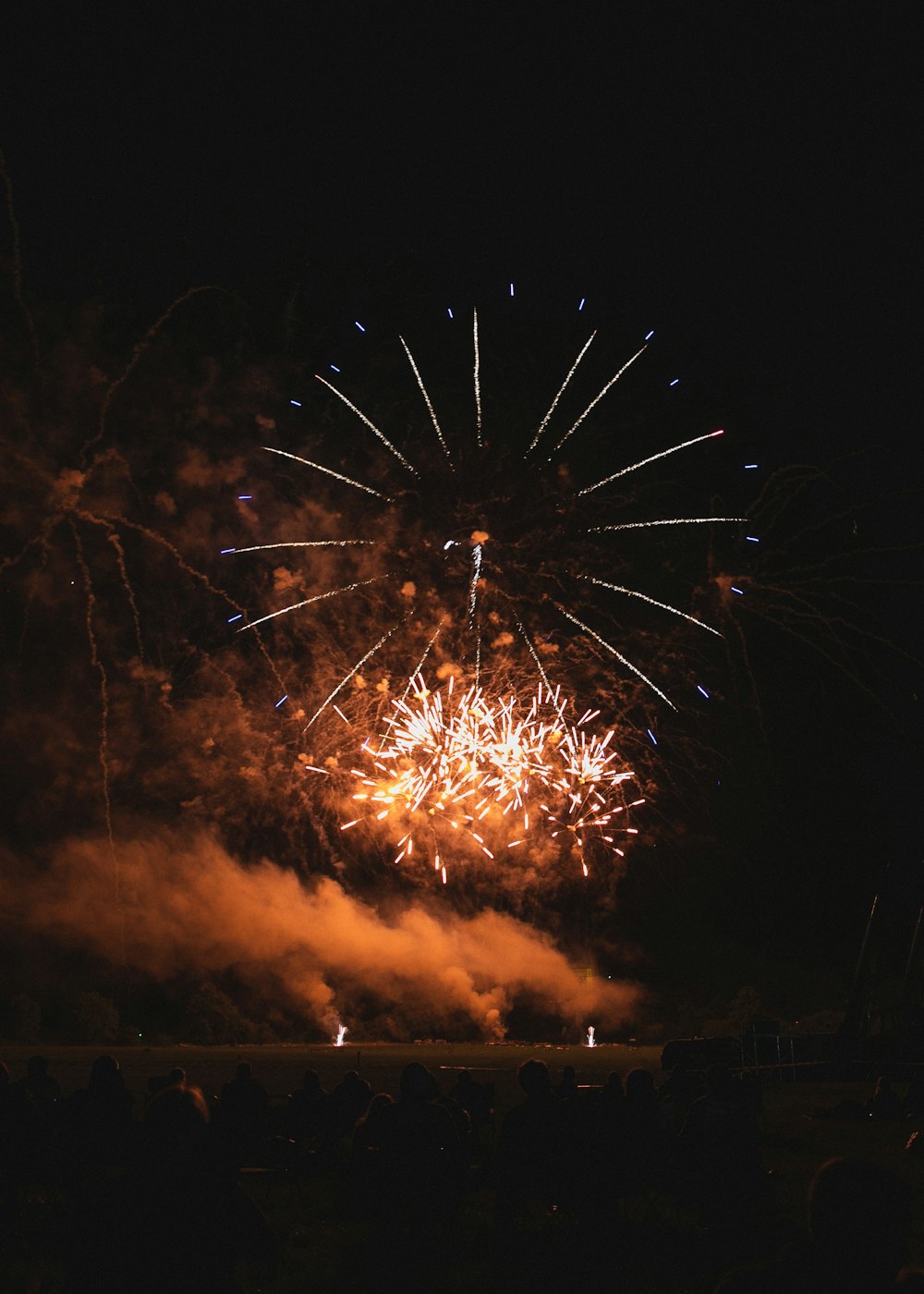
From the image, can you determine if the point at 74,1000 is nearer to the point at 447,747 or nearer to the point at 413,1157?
the point at 447,747

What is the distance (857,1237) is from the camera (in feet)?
8.59

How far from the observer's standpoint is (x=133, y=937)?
25.4 m

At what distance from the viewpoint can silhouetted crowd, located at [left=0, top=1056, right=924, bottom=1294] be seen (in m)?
2.70

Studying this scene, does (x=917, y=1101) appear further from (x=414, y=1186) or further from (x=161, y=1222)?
(x=161, y=1222)

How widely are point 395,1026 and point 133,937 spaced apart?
655 centimetres

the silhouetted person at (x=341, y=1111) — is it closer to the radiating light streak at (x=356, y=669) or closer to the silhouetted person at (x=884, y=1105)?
the silhouetted person at (x=884, y=1105)

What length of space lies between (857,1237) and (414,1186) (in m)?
4.42

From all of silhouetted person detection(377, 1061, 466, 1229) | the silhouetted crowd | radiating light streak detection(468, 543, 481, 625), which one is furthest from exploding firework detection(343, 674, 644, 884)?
silhouetted person detection(377, 1061, 466, 1229)

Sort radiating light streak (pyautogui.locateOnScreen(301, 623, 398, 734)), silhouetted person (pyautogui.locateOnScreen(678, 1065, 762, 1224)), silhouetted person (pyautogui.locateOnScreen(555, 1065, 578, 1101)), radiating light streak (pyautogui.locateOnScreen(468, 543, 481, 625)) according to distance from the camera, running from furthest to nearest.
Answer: radiating light streak (pyautogui.locateOnScreen(301, 623, 398, 734)) < radiating light streak (pyautogui.locateOnScreen(468, 543, 481, 625)) < silhouetted person (pyautogui.locateOnScreen(555, 1065, 578, 1101)) < silhouetted person (pyautogui.locateOnScreen(678, 1065, 762, 1224))

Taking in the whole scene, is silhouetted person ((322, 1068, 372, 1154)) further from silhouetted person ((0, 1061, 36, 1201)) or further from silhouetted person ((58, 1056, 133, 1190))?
silhouetted person ((0, 1061, 36, 1201))

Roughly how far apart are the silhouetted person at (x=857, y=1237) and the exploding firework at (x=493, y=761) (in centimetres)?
1554

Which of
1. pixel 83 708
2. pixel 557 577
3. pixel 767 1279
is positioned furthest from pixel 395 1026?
pixel 767 1279

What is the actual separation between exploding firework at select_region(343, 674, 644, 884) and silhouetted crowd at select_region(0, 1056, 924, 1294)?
29.8 feet

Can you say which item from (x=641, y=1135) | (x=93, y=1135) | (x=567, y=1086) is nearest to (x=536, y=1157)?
(x=641, y=1135)
